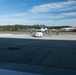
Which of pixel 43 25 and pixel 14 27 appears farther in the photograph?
pixel 14 27

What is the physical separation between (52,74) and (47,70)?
31.4 inches

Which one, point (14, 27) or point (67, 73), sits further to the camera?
point (14, 27)

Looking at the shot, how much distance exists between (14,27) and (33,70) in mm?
92553

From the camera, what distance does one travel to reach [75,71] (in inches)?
352

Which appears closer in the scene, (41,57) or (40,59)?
(40,59)

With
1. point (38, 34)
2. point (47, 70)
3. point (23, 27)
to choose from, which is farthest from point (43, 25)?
point (47, 70)

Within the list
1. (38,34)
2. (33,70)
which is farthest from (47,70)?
(38,34)

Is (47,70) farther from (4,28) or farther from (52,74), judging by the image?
(4,28)

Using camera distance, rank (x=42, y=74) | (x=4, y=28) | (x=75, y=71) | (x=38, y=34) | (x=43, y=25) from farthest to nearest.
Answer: (x=4, y=28) < (x=43, y=25) < (x=38, y=34) < (x=75, y=71) < (x=42, y=74)

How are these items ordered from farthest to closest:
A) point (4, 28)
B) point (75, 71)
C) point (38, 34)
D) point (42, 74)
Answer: point (4, 28) → point (38, 34) → point (75, 71) → point (42, 74)

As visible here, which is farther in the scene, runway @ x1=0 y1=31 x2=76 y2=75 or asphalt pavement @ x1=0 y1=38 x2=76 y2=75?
asphalt pavement @ x1=0 y1=38 x2=76 y2=75

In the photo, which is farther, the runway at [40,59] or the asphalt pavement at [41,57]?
the asphalt pavement at [41,57]

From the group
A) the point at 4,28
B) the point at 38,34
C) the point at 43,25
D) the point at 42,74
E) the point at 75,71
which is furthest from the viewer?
the point at 4,28

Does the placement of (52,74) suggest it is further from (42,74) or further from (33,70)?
(33,70)
